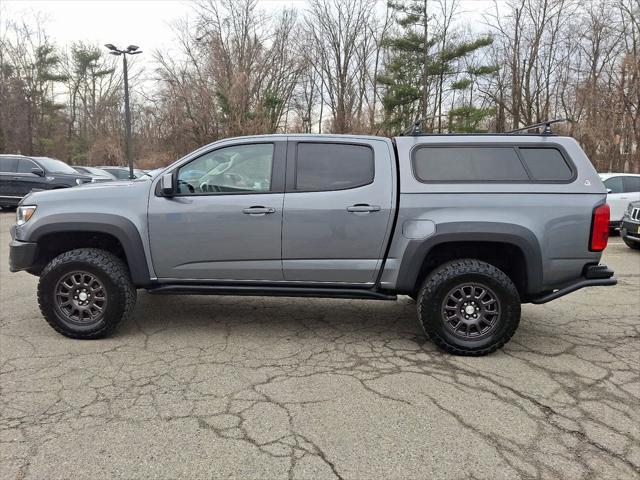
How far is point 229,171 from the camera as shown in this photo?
166 inches

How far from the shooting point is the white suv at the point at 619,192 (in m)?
11.2

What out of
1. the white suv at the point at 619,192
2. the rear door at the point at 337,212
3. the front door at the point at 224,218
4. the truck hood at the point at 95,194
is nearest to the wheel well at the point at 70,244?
the truck hood at the point at 95,194

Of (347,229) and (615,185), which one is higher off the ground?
(615,185)

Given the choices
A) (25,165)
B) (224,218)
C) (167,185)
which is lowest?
(224,218)

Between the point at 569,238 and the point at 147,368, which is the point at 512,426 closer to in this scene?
the point at 569,238

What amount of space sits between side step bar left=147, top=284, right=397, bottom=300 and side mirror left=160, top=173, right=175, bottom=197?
843 mm

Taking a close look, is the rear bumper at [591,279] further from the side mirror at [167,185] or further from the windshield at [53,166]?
the windshield at [53,166]

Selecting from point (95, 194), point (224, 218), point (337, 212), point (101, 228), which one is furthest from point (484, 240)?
point (95, 194)

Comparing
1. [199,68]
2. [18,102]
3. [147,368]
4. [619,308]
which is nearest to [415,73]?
[199,68]

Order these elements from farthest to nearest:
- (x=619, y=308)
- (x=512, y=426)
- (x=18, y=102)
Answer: (x=18, y=102) → (x=619, y=308) → (x=512, y=426)

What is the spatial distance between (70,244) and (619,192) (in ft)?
39.1

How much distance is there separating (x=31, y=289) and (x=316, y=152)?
439 cm

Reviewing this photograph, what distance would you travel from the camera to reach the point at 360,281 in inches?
162

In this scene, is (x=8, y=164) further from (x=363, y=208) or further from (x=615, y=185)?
(x=615, y=185)
